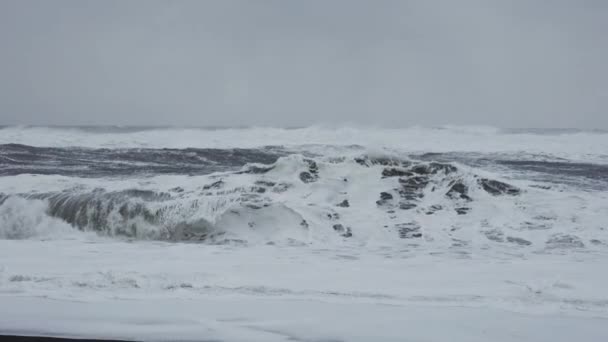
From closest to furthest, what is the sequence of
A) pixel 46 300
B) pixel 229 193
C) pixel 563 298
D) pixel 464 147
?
pixel 46 300 → pixel 563 298 → pixel 229 193 → pixel 464 147

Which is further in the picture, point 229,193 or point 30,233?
point 229,193

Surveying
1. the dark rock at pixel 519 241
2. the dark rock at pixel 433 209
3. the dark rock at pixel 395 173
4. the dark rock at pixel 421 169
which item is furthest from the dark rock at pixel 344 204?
the dark rock at pixel 519 241

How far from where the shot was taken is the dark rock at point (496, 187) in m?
6.60

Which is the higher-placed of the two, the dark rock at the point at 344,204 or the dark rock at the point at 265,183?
the dark rock at the point at 265,183

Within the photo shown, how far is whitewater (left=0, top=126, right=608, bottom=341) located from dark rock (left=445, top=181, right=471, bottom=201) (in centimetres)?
3

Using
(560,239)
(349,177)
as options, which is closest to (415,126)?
(349,177)

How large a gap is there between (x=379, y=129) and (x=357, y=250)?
21534mm

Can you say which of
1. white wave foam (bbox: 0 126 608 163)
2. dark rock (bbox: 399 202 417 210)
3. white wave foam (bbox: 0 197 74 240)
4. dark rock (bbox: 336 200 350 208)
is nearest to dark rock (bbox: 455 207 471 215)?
dark rock (bbox: 399 202 417 210)

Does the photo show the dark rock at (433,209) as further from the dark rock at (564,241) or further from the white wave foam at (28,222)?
the white wave foam at (28,222)

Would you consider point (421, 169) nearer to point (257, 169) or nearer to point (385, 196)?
point (385, 196)

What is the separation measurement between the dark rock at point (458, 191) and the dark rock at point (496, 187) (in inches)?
12.3

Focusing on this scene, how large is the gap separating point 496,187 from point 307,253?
145 inches

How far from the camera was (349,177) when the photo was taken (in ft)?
23.4

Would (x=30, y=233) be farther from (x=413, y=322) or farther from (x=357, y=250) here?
(x=413, y=322)
